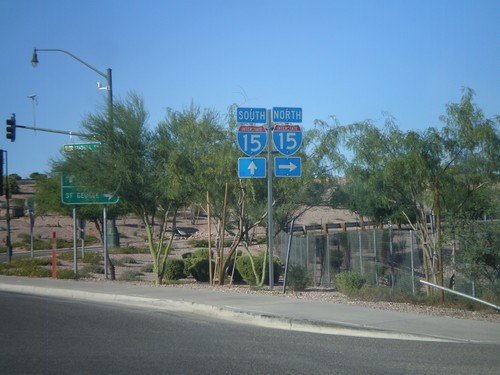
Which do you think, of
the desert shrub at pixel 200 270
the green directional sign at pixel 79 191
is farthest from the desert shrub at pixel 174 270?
the green directional sign at pixel 79 191

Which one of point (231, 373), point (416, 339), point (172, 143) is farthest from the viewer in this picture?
point (172, 143)

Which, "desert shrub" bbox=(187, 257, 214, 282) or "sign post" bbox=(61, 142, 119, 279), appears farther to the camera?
"desert shrub" bbox=(187, 257, 214, 282)

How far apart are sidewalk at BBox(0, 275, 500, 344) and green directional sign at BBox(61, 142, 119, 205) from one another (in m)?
4.89

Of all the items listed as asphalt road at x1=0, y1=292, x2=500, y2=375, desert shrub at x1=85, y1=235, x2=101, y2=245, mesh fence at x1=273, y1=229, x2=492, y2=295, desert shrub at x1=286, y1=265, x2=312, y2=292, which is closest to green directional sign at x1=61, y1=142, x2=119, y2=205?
desert shrub at x1=286, y1=265, x2=312, y2=292

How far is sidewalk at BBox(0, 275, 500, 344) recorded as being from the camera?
1243cm

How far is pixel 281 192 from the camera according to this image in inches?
912

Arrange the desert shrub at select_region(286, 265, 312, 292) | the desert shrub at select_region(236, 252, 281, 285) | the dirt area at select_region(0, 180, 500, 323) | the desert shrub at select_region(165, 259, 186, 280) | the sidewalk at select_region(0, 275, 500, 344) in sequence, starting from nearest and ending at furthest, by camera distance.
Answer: the sidewalk at select_region(0, 275, 500, 344) → the dirt area at select_region(0, 180, 500, 323) → the desert shrub at select_region(286, 265, 312, 292) → the desert shrub at select_region(236, 252, 281, 285) → the desert shrub at select_region(165, 259, 186, 280)

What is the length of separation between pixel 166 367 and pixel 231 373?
98 centimetres

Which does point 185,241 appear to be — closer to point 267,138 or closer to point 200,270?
point 200,270

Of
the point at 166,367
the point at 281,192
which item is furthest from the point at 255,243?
the point at 166,367

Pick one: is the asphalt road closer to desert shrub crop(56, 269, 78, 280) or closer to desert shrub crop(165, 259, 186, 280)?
desert shrub crop(56, 269, 78, 280)

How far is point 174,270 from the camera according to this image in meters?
29.6

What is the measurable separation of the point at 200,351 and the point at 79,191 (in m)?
16.5

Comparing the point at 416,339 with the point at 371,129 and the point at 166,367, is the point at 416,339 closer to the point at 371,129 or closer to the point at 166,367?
the point at 166,367
